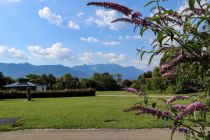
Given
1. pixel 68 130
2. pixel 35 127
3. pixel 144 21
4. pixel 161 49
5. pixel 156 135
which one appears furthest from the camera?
pixel 35 127

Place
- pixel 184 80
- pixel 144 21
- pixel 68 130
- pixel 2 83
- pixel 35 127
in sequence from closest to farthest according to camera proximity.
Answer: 1. pixel 144 21
2. pixel 184 80
3. pixel 68 130
4. pixel 35 127
5. pixel 2 83

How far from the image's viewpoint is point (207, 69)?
2232mm

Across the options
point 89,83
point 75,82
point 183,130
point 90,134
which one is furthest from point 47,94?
point 183,130

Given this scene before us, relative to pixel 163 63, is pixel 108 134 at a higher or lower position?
lower

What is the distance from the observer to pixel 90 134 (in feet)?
39.5

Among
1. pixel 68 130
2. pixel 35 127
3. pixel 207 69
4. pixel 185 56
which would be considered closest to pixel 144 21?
pixel 185 56

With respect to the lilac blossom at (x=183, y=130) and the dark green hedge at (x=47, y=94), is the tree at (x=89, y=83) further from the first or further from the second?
the lilac blossom at (x=183, y=130)

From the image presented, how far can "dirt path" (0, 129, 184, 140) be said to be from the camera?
11.4 m

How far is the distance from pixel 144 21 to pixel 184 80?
2.37ft

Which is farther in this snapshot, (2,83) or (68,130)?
(2,83)

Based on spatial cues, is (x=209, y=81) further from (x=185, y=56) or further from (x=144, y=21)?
(x=144, y=21)

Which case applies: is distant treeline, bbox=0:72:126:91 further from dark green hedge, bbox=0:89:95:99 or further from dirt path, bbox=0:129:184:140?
dirt path, bbox=0:129:184:140

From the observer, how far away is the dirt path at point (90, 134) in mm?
11383

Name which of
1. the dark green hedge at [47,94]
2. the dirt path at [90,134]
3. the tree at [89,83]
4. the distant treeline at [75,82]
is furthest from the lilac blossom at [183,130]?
the tree at [89,83]
